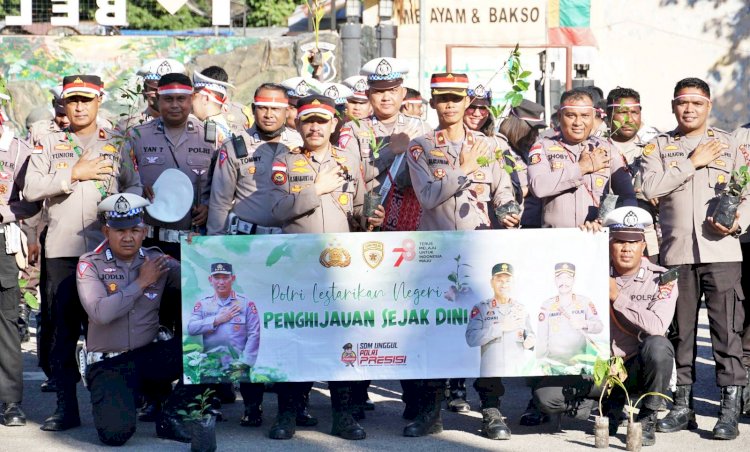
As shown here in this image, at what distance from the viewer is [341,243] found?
25.9 ft

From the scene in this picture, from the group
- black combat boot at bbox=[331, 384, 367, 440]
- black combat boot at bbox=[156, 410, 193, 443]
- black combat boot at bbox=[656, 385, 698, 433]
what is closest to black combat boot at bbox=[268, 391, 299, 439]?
black combat boot at bbox=[331, 384, 367, 440]

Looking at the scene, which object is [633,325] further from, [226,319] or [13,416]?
[13,416]

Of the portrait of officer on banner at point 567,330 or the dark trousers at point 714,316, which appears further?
the dark trousers at point 714,316

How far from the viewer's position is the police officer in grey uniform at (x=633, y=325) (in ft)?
26.1

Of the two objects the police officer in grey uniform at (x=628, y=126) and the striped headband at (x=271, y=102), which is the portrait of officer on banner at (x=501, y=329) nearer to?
the police officer in grey uniform at (x=628, y=126)

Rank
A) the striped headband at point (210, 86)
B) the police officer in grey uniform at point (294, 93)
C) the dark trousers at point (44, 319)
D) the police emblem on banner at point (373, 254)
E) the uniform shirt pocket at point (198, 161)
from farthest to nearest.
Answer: the striped headband at point (210, 86)
the police officer in grey uniform at point (294, 93)
the uniform shirt pocket at point (198, 161)
the dark trousers at point (44, 319)
the police emblem on banner at point (373, 254)

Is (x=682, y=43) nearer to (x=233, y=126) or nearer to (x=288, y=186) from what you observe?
(x=233, y=126)

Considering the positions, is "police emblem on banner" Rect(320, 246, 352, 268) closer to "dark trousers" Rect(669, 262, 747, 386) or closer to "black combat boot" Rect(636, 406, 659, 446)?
"black combat boot" Rect(636, 406, 659, 446)

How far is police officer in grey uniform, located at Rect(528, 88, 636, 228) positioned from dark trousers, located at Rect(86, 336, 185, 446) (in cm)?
262

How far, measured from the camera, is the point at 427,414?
323 inches

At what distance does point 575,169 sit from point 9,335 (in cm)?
390

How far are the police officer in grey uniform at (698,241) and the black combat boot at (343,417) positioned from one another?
78.2 inches

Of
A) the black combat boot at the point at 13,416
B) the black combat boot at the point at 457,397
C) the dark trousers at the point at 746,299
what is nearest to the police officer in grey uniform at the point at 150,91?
the black combat boot at the point at 13,416

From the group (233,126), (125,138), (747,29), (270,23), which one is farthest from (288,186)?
(270,23)
